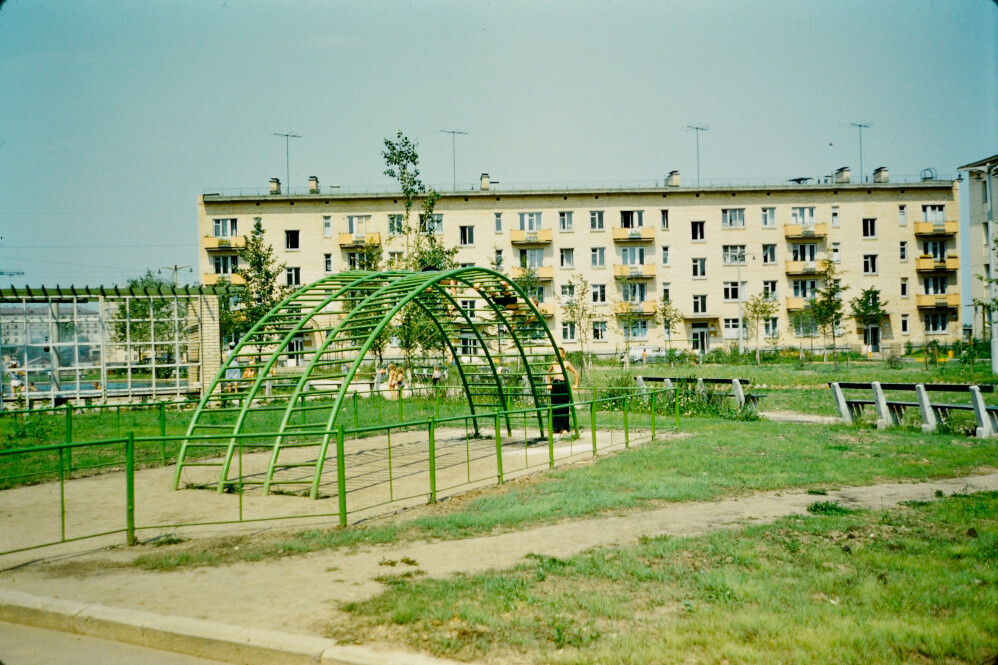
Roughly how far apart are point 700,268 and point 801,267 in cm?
842

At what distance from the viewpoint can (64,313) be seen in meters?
25.5

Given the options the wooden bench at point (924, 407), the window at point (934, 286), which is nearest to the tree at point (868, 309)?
the window at point (934, 286)

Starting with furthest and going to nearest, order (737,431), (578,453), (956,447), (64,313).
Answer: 1. (64,313)
2. (737,431)
3. (578,453)
4. (956,447)

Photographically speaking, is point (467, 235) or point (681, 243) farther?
point (681, 243)

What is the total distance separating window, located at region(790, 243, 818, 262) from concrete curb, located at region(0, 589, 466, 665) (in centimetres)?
6370

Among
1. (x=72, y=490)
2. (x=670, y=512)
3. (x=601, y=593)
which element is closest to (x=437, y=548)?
(x=601, y=593)

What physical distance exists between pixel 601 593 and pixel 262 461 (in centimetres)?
1002

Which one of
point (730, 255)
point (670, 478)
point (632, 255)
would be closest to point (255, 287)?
point (670, 478)

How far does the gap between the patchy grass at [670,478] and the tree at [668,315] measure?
140ft

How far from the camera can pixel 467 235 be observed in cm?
6006

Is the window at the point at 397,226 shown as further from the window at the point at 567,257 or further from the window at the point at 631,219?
the window at the point at 631,219

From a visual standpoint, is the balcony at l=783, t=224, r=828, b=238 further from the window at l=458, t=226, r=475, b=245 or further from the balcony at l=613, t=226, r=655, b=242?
the window at l=458, t=226, r=475, b=245

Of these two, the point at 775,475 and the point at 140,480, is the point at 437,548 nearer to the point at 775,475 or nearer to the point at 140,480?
the point at 775,475

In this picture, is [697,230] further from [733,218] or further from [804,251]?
[804,251]
